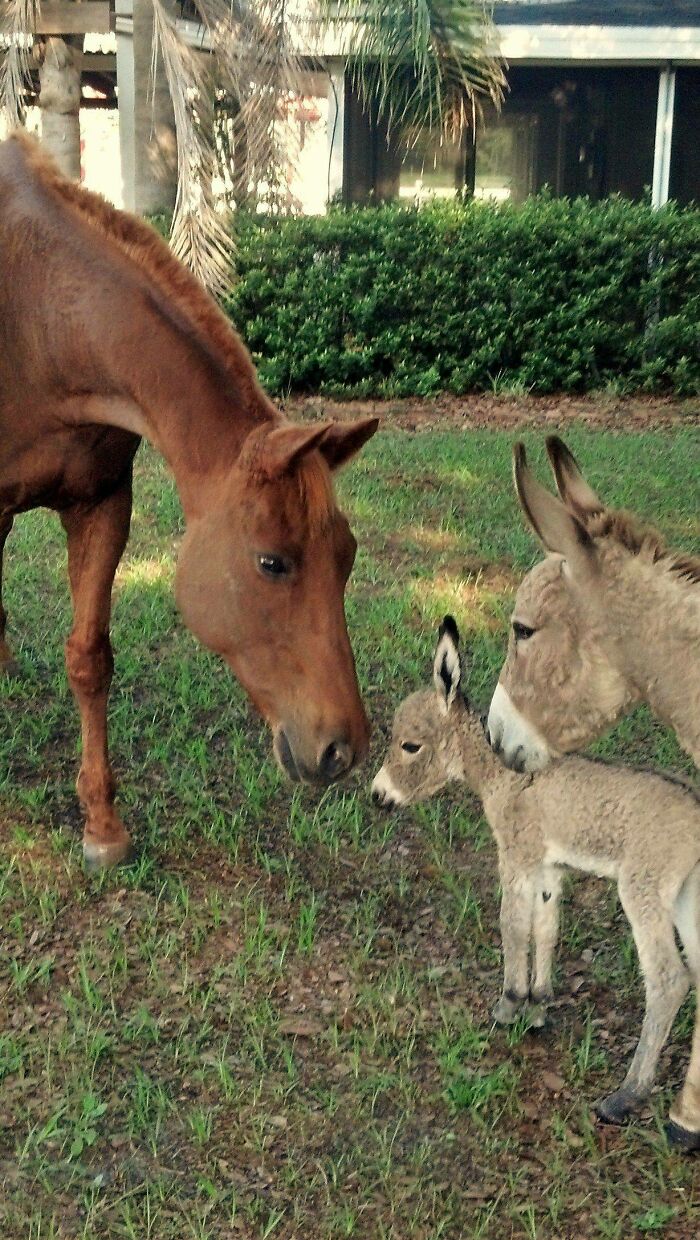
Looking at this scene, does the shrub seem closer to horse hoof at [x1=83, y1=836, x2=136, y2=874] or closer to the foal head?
horse hoof at [x1=83, y1=836, x2=136, y2=874]

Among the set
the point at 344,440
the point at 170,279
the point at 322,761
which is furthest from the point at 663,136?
the point at 322,761

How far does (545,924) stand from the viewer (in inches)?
136

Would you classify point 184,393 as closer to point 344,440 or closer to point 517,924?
point 344,440

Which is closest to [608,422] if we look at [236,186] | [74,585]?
[236,186]

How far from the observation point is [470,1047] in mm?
3508

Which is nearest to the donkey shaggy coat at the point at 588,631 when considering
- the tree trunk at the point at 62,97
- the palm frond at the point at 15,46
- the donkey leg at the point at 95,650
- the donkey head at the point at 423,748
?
the donkey head at the point at 423,748

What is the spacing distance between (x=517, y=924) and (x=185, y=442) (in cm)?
159

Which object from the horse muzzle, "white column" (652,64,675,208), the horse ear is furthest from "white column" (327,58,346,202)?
the horse muzzle

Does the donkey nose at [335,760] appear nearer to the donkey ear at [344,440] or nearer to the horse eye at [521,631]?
the horse eye at [521,631]

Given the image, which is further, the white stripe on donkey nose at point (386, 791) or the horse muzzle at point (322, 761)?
the white stripe on donkey nose at point (386, 791)

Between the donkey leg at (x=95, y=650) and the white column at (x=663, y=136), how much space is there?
41.7ft

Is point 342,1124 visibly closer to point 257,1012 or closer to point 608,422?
point 257,1012

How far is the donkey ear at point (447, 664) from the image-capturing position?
11.5 feet

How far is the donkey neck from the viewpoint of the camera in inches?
141
